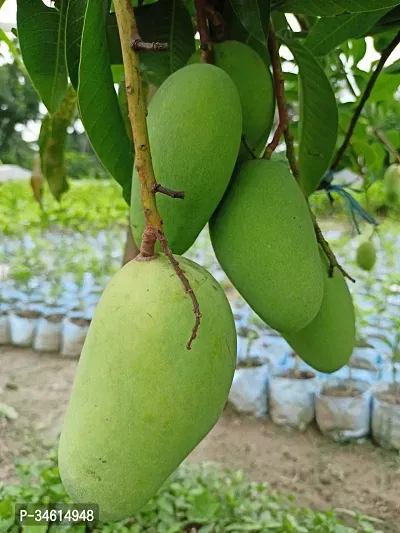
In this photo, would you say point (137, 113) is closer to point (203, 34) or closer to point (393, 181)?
point (203, 34)

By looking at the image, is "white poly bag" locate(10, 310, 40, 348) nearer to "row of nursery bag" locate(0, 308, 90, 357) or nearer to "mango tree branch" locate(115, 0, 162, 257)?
"row of nursery bag" locate(0, 308, 90, 357)

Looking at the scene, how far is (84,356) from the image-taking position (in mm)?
560

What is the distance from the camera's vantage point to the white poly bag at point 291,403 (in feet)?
11.2

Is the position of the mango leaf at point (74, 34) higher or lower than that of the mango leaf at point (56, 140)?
higher

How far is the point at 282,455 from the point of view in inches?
124

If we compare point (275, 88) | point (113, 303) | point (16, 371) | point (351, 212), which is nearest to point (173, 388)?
point (113, 303)

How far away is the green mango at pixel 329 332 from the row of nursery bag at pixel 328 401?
2.62 metres

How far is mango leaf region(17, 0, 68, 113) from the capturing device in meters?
0.74

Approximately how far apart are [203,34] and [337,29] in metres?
0.28

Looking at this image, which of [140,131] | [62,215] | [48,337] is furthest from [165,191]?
[62,215]

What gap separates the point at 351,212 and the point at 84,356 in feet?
2.24

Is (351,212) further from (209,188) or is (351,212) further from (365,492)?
(365,492)

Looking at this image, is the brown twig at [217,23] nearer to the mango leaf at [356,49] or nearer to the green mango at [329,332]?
the green mango at [329,332]

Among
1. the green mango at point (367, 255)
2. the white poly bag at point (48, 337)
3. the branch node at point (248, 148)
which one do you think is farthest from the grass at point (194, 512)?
the white poly bag at point (48, 337)
